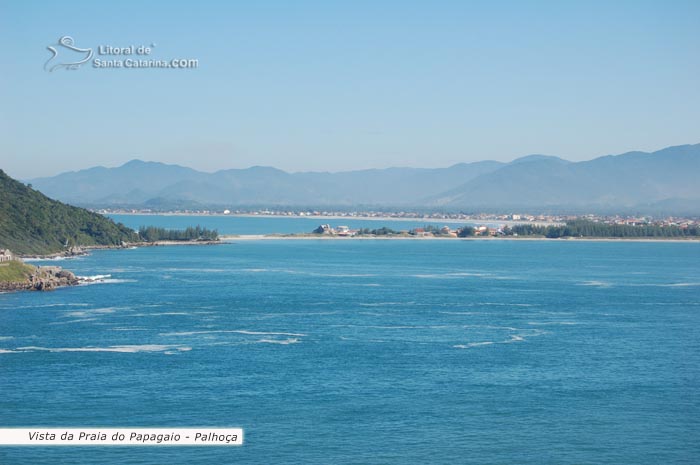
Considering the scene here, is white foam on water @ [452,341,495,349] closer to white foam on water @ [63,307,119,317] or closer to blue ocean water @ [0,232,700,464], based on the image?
blue ocean water @ [0,232,700,464]

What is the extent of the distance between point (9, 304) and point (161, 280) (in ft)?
40.6

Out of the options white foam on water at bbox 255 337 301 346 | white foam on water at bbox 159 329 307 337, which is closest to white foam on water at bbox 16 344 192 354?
white foam on water at bbox 159 329 307 337

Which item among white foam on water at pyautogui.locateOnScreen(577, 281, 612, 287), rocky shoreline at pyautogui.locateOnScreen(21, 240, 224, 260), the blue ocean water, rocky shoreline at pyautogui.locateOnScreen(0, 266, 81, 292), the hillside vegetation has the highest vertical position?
rocky shoreline at pyautogui.locateOnScreen(21, 240, 224, 260)

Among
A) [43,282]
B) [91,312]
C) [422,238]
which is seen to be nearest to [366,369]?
[91,312]

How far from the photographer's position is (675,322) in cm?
3869

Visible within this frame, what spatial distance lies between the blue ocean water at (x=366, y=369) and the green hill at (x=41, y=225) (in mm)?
17380

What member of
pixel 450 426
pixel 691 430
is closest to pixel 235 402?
pixel 450 426

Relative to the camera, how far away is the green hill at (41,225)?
67375 mm

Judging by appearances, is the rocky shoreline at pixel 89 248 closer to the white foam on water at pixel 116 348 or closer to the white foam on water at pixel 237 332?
the white foam on water at pixel 237 332

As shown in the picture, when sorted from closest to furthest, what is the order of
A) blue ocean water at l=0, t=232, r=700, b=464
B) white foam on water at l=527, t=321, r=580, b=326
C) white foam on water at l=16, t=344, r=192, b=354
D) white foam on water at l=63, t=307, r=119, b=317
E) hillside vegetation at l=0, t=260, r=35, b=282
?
blue ocean water at l=0, t=232, r=700, b=464 < white foam on water at l=16, t=344, r=192, b=354 < white foam on water at l=527, t=321, r=580, b=326 < white foam on water at l=63, t=307, r=119, b=317 < hillside vegetation at l=0, t=260, r=35, b=282

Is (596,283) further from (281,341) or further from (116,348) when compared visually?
(116,348)

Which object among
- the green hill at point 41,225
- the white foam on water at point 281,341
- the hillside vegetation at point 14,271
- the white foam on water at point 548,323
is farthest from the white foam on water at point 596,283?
the green hill at point 41,225

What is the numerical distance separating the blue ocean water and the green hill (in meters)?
17.4

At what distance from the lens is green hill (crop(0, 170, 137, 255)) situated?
221ft
